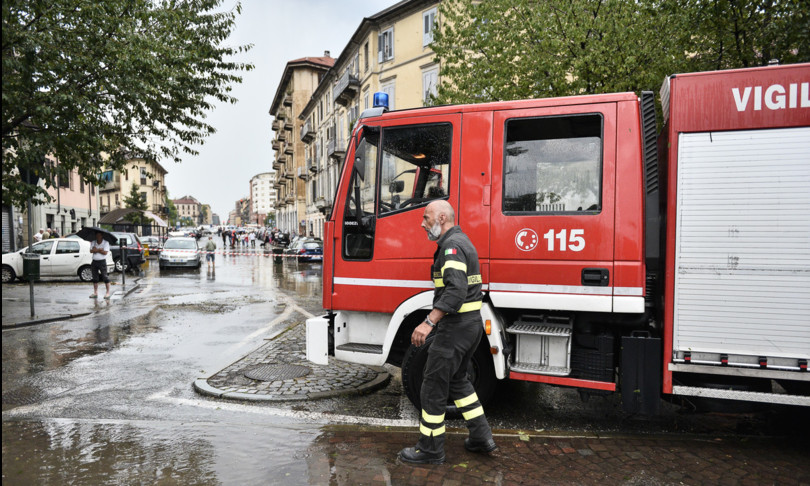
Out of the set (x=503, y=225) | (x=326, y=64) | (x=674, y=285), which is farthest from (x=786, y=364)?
(x=326, y=64)

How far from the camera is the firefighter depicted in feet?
12.5

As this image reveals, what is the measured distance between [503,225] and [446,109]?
121 centimetres

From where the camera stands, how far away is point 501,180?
451cm

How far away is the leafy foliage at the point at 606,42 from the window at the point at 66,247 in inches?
556

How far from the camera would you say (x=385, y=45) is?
3142 centimetres

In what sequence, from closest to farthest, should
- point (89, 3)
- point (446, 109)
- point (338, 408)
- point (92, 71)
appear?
point (446, 109), point (338, 408), point (89, 3), point (92, 71)

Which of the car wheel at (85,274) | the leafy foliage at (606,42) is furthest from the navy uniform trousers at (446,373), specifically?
the car wheel at (85,274)

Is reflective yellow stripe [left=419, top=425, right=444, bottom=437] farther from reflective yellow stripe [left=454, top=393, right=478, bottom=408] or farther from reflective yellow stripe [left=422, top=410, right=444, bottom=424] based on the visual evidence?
reflective yellow stripe [left=454, top=393, right=478, bottom=408]

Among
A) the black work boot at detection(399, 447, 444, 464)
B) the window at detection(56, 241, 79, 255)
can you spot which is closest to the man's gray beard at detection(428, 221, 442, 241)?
the black work boot at detection(399, 447, 444, 464)

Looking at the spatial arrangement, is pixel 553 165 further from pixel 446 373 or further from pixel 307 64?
pixel 307 64

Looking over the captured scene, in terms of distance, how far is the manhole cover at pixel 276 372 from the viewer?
6.32 meters

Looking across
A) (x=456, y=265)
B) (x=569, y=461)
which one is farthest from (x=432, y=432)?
(x=456, y=265)

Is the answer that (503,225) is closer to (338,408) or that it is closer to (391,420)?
(391,420)

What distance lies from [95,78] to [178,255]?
52.3ft
